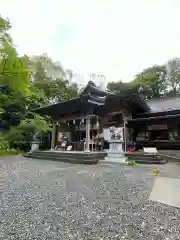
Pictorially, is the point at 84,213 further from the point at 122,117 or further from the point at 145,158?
the point at 122,117

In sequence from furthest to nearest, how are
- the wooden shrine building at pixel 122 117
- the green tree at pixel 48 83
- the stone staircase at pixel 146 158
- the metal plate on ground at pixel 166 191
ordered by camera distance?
1. the green tree at pixel 48 83
2. the wooden shrine building at pixel 122 117
3. the stone staircase at pixel 146 158
4. the metal plate on ground at pixel 166 191

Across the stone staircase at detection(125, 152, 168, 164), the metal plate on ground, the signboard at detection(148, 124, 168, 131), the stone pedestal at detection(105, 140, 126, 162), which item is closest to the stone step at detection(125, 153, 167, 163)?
the stone staircase at detection(125, 152, 168, 164)

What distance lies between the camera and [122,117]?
10016mm

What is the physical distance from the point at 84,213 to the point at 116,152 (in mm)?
5308

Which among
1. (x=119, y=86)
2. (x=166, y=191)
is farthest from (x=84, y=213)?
(x=119, y=86)

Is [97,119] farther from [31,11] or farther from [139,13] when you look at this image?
[31,11]

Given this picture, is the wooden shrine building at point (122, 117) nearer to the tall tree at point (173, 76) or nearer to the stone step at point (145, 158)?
the stone step at point (145, 158)

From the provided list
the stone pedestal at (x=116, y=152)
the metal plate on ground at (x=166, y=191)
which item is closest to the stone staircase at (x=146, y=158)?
the stone pedestal at (x=116, y=152)

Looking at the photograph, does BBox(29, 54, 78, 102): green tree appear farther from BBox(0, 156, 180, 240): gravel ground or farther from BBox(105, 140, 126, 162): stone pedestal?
BBox(0, 156, 180, 240): gravel ground

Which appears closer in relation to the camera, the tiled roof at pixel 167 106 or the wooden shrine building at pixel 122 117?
the wooden shrine building at pixel 122 117

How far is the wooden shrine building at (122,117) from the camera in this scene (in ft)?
30.2

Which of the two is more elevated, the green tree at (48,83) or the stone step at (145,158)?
the green tree at (48,83)

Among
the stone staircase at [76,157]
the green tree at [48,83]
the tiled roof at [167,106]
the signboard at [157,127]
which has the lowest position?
the stone staircase at [76,157]

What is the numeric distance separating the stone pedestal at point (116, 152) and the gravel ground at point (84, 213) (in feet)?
11.5
